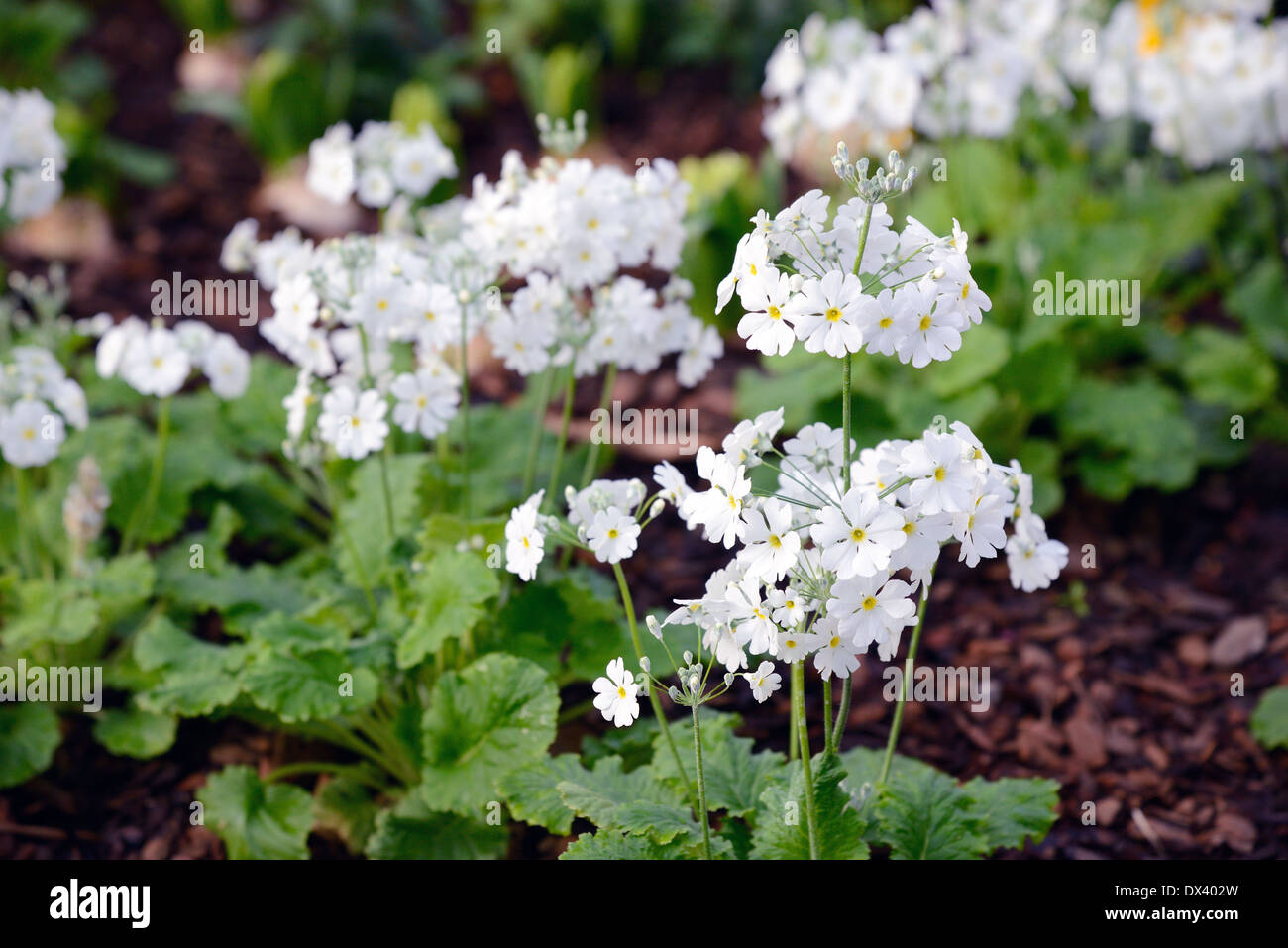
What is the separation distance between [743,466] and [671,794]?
2.70 feet

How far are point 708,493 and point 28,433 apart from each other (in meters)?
1.87

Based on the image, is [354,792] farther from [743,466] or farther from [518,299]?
[743,466]

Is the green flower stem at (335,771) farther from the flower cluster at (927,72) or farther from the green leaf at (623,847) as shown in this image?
the flower cluster at (927,72)

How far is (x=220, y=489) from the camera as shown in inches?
148

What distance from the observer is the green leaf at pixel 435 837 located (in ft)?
8.92

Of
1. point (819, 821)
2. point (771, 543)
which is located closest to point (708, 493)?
point (771, 543)

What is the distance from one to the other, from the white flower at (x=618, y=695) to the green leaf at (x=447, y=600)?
0.56 metres

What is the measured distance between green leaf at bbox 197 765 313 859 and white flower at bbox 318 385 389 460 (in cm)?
81

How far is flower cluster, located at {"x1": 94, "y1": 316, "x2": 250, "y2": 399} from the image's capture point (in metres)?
3.12

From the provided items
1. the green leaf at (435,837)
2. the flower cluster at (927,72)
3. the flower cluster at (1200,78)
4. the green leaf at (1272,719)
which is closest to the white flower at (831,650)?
the green leaf at (435,837)

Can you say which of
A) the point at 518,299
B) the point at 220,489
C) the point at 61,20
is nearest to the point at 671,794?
Answer: the point at 518,299
